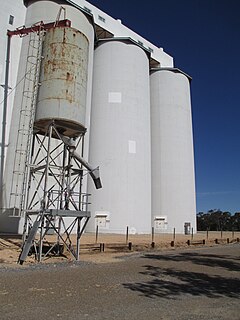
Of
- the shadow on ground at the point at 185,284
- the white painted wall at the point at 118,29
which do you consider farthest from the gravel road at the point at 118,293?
the white painted wall at the point at 118,29

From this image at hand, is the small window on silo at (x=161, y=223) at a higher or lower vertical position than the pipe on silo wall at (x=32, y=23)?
Answer: lower

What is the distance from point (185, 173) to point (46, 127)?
1040 inches

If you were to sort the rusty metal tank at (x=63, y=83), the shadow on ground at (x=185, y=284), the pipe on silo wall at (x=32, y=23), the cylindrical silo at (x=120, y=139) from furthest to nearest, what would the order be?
the cylindrical silo at (x=120, y=139) → the pipe on silo wall at (x=32, y=23) → the rusty metal tank at (x=63, y=83) → the shadow on ground at (x=185, y=284)

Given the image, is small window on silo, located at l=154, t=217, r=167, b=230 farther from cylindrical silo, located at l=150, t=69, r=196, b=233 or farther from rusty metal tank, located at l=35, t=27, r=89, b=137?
rusty metal tank, located at l=35, t=27, r=89, b=137

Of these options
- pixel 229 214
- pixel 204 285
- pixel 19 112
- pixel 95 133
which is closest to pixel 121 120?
pixel 95 133

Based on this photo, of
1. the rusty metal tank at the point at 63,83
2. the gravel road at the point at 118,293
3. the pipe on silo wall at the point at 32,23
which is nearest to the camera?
the gravel road at the point at 118,293

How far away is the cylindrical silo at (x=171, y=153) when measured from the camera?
3778 cm

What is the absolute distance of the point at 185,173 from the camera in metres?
39.2

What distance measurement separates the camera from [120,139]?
33.1m

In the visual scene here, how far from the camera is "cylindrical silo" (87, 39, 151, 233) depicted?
104 ft

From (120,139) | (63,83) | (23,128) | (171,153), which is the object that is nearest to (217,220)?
(171,153)

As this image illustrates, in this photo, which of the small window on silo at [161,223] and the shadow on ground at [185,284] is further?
the small window on silo at [161,223]

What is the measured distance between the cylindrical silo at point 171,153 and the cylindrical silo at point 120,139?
4723 mm

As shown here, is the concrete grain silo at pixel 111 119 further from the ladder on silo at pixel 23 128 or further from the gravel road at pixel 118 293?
the gravel road at pixel 118 293
